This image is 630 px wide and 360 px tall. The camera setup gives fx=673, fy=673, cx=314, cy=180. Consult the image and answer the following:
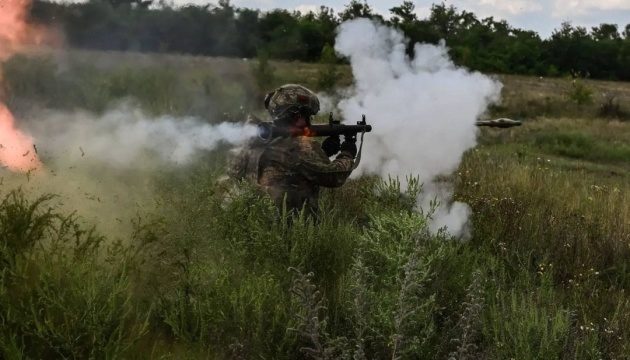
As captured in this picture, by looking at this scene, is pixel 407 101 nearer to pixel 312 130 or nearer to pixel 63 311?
pixel 312 130

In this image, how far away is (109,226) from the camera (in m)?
5.68

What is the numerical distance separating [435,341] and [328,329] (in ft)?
2.27

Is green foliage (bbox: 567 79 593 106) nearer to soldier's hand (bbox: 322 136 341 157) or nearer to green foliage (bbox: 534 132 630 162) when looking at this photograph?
green foliage (bbox: 534 132 630 162)

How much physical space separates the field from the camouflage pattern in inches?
8.0

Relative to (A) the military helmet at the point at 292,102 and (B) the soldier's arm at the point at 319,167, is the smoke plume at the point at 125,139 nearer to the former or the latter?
(A) the military helmet at the point at 292,102

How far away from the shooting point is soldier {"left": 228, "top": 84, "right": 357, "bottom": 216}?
17.8 feet

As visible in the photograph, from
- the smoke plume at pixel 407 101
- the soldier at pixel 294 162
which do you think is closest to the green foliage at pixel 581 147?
the smoke plume at pixel 407 101

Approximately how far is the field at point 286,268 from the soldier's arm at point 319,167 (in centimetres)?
34

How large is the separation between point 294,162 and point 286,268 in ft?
3.39

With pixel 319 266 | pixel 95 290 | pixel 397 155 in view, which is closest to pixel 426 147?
pixel 397 155

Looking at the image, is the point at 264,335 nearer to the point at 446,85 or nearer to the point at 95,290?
the point at 95,290

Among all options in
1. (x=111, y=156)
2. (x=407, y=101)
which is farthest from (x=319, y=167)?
(x=111, y=156)

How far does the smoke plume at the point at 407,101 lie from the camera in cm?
678

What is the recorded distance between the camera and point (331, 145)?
5.96 metres
